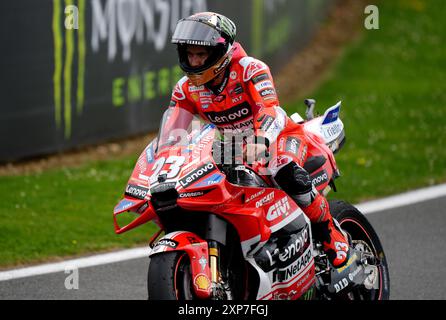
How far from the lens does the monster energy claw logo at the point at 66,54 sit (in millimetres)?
11648

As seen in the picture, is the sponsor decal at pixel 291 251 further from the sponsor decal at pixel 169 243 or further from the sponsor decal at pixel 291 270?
the sponsor decal at pixel 169 243

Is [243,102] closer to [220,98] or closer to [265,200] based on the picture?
[220,98]

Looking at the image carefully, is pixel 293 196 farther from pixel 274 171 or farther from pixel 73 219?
pixel 73 219

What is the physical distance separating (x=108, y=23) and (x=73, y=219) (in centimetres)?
376

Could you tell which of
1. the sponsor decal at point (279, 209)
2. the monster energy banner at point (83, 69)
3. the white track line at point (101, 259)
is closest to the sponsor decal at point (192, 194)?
the sponsor decal at point (279, 209)

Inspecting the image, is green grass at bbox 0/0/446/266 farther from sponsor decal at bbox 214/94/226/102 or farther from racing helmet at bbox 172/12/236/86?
racing helmet at bbox 172/12/236/86

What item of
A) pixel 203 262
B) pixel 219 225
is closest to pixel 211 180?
pixel 219 225

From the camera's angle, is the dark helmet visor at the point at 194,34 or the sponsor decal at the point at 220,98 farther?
the sponsor decal at the point at 220,98

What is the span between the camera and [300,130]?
691 cm

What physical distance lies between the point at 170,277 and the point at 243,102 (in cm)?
147

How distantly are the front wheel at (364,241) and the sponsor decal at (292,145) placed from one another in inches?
29.0

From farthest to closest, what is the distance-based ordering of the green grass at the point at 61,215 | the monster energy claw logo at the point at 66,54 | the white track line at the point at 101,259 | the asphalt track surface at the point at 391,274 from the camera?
the monster energy claw logo at the point at 66,54
the green grass at the point at 61,215
the white track line at the point at 101,259
the asphalt track surface at the point at 391,274

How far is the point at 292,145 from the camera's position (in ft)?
21.9

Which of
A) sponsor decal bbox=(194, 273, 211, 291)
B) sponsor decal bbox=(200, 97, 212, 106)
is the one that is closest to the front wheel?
sponsor decal bbox=(200, 97, 212, 106)
